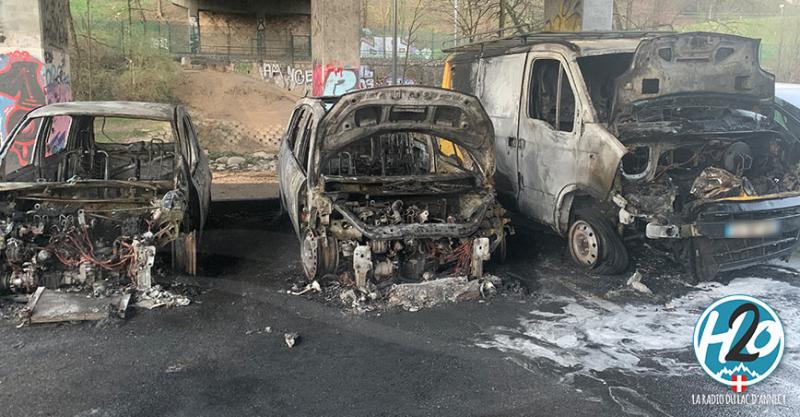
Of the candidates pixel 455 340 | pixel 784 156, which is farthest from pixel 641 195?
pixel 455 340

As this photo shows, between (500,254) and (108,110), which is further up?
(108,110)

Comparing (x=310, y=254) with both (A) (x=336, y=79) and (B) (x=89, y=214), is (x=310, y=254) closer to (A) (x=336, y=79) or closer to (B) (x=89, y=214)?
(B) (x=89, y=214)

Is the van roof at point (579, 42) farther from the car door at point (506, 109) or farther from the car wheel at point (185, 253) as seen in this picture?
the car wheel at point (185, 253)

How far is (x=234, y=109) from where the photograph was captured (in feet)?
77.6

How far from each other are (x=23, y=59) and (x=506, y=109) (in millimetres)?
8260

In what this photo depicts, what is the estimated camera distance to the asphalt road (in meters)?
4.01

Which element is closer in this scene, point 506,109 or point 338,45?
point 506,109

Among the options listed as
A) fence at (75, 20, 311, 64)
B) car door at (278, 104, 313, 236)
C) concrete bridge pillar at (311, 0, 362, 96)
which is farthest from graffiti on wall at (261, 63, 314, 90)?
car door at (278, 104, 313, 236)

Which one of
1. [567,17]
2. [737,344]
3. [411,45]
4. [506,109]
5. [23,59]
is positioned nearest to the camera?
[737,344]

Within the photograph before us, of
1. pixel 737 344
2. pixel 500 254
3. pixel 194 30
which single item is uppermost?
pixel 194 30

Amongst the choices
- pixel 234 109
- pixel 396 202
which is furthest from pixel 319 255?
pixel 234 109

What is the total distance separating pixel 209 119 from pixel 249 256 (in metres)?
14.6

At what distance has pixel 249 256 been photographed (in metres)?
7.41

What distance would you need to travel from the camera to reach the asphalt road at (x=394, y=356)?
13.1 ft
